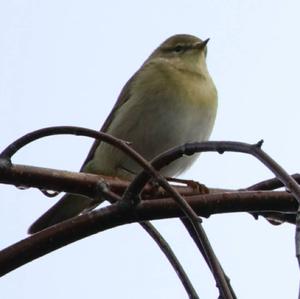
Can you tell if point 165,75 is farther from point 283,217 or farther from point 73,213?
point 283,217

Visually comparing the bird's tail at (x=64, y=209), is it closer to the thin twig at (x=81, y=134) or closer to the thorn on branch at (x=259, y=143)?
the thin twig at (x=81, y=134)

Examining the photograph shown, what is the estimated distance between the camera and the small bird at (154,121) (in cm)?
471

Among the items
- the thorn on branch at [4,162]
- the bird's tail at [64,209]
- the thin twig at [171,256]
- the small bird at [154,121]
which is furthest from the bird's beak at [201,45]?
the thorn on branch at [4,162]

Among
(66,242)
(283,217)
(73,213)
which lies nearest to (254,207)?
(283,217)

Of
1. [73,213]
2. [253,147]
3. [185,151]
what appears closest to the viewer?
[253,147]

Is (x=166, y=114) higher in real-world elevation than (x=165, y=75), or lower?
lower

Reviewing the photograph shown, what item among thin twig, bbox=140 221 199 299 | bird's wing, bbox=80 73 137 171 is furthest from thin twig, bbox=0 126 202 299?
bird's wing, bbox=80 73 137 171

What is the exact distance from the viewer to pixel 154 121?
476 centimetres

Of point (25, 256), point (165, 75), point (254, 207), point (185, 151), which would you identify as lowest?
point (25, 256)

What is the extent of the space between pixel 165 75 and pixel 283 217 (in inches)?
122

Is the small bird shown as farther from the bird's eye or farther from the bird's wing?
the bird's eye

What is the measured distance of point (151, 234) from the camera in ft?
6.88

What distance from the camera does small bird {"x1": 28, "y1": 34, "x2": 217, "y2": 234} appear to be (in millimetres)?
4707

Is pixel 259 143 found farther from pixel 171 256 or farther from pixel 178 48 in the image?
pixel 178 48
